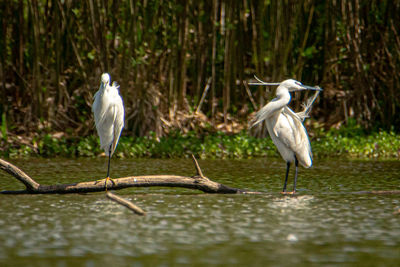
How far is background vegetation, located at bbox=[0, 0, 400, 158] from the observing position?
13.6 m

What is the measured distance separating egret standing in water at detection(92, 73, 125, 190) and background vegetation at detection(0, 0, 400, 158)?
445 centimetres

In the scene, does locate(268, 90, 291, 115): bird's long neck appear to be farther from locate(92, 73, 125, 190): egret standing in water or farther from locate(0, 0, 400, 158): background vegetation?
locate(0, 0, 400, 158): background vegetation

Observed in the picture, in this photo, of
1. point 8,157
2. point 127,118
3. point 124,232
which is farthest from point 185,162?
point 124,232

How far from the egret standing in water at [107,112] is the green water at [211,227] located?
73 cm

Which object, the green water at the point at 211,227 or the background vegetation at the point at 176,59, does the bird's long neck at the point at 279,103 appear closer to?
the green water at the point at 211,227

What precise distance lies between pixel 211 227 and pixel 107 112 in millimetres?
3163

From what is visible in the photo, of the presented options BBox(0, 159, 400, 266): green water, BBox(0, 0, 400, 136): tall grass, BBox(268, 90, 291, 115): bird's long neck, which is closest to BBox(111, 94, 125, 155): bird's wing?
A: BBox(0, 159, 400, 266): green water

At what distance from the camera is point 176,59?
14266 mm

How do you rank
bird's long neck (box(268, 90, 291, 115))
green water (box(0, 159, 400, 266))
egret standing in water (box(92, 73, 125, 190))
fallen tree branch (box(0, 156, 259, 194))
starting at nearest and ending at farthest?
green water (box(0, 159, 400, 266)), fallen tree branch (box(0, 156, 259, 194)), bird's long neck (box(268, 90, 291, 115)), egret standing in water (box(92, 73, 125, 190))

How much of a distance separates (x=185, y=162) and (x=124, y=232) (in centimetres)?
627

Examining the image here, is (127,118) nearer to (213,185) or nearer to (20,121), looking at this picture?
(20,121)

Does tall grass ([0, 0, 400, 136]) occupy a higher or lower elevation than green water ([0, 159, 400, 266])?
higher

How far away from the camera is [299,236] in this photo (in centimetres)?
550

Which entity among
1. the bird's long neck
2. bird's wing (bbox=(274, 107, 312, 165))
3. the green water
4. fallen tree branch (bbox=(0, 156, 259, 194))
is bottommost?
the green water
